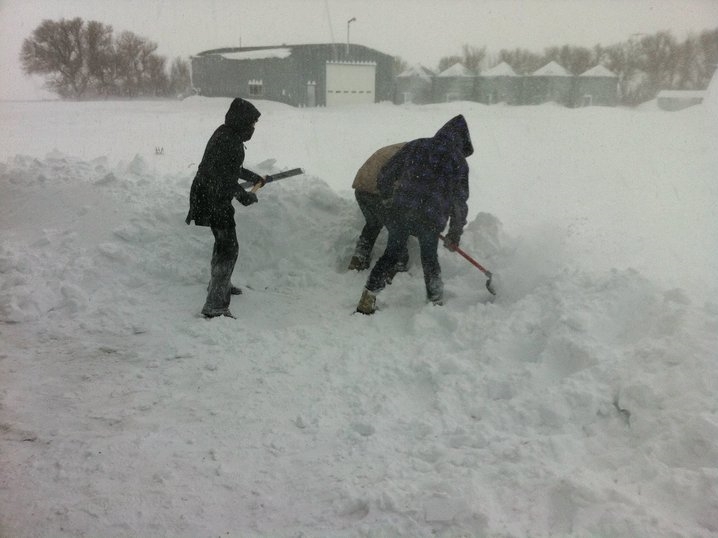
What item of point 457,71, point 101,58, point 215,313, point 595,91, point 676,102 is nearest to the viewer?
point 215,313

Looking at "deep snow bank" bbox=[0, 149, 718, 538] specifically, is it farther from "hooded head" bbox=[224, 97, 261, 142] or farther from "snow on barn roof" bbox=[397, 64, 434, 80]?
"snow on barn roof" bbox=[397, 64, 434, 80]

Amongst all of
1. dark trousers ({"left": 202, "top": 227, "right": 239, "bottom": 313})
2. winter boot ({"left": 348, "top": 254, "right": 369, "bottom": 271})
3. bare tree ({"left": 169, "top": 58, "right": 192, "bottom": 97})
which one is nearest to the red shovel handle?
winter boot ({"left": 348, "top": 254, "right": 369, "bottom": 271})

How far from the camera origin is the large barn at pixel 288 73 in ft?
46.4

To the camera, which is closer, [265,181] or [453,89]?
[265,181]

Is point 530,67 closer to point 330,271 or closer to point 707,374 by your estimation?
point 330,271

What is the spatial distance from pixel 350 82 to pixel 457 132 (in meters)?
12.5

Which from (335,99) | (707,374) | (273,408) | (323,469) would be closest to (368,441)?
(323,469)

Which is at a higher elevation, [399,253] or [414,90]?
[414,90]

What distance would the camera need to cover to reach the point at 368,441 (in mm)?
3037

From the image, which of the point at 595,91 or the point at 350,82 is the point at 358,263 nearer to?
the point at 350,82

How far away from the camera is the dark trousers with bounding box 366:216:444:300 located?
15.1 feet

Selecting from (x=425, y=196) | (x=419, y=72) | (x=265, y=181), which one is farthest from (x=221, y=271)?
(x=419, y=72)

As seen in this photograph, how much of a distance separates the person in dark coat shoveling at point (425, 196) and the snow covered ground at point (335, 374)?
1.05 feet

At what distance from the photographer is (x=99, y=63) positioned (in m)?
10.7
